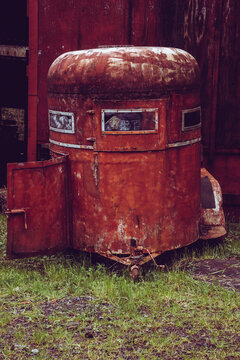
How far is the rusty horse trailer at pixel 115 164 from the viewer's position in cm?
382

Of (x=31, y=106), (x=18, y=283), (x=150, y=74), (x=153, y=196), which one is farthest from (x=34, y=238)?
(x=31, y=106)

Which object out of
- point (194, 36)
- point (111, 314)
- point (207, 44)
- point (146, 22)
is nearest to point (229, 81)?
point (207, 44)

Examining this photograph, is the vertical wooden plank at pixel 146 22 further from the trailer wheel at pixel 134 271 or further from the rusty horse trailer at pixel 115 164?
the trailer wheel at pixel 134 271

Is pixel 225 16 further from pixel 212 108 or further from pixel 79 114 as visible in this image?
pixel 79 114

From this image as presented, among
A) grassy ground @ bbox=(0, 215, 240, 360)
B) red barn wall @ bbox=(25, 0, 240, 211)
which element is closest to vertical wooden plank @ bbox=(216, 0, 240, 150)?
red barn wall @ bbox=(25, 0, 240, 211)

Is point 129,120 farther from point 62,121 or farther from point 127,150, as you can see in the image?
point 62,121

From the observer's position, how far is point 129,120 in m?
3.83

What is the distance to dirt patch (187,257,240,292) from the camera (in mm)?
3883

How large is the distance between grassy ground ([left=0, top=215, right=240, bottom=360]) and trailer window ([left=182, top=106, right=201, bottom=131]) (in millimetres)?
1161

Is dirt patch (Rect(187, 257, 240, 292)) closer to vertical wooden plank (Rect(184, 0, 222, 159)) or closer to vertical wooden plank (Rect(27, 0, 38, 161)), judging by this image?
vertical wooden plank (Rect(184, 0, 222, 159))

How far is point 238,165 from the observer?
217 inches

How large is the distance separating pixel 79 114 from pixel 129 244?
Answer: 1115 mm

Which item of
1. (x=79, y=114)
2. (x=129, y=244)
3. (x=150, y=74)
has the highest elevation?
(x=150, y=74)

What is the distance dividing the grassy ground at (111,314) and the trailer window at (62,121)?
1107mm
